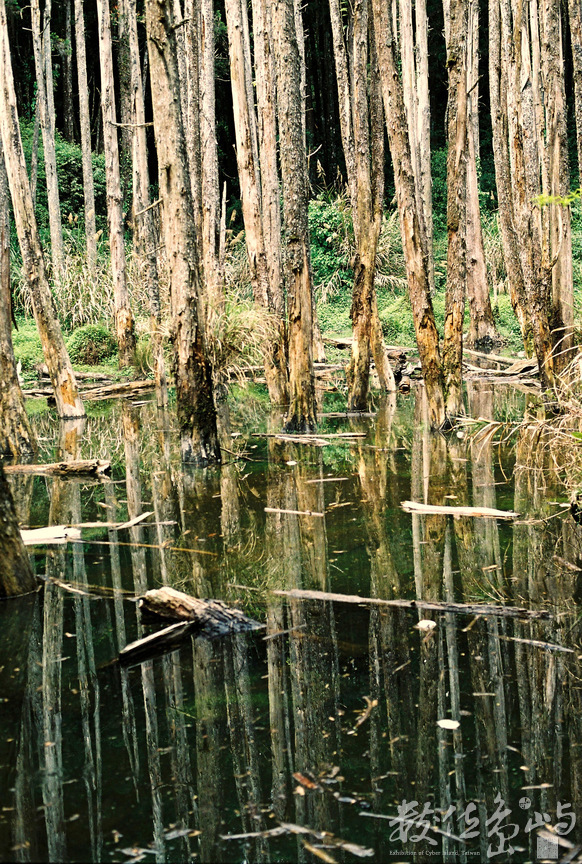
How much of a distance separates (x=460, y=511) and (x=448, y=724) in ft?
10.7

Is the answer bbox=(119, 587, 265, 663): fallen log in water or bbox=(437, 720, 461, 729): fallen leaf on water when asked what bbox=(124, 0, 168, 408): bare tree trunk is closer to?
bbox=(119, 587, 265, 663): fallen log in water

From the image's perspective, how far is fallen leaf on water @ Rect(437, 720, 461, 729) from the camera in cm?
351

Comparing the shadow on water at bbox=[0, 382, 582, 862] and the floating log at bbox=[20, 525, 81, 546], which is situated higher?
the floating log at bbox=[20, 525, 81, 546]

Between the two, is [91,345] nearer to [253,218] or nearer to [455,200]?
Result: [253,218]

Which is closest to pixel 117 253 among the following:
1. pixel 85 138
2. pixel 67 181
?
pixel 85 138

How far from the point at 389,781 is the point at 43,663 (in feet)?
6.31

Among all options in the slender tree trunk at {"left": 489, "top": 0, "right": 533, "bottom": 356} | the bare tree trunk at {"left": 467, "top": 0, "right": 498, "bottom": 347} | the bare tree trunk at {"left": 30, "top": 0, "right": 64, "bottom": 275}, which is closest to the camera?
the slender tree trunk at {"left": 489, "top": 0, "right": 533, "bottom": 356}

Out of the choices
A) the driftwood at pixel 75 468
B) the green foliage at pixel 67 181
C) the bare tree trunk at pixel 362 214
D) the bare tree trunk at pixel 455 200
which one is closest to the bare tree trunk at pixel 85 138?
the green foliage at pixel 67 181

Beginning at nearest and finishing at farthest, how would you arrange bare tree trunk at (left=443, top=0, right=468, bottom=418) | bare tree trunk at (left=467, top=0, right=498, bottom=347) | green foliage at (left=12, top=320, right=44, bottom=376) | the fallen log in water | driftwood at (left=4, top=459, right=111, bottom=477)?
the fallen log in water, driftwood at (left=4, top=459, right=111, bottom=477), bare tree trunk at (left=443, top=0, right=468, bottom=418), green foliage at (left=12, top=320, right=44, bottom=376), bare tree trunk at (left=467, top=0, right=498, bottom=347)

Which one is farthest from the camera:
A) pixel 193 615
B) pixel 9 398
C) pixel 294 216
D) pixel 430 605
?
pixel 294 216

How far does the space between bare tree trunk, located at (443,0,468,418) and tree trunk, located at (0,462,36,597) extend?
6.49 meters

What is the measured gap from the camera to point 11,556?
17.3 feet

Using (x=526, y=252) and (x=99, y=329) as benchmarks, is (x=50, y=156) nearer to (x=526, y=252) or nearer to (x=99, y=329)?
(x=99, y=329)

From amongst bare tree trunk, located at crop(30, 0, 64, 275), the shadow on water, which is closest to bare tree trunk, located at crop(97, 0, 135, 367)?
bare tree trunk, located at crop(30, 0, 64, 275)
